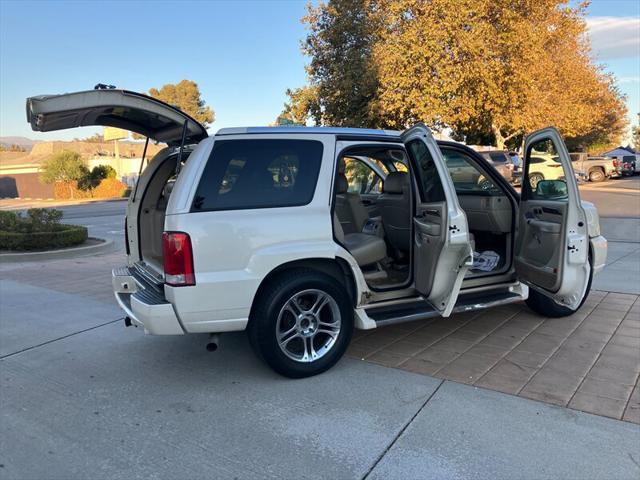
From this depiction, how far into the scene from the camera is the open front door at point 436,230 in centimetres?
397

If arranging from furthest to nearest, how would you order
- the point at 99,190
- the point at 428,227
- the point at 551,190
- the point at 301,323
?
the point at 99,190, the point at 551,190, the point at 428,227, the point at 301,323

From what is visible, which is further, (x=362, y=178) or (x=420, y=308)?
(x=362, y=178)

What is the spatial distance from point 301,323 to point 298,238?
684 mm

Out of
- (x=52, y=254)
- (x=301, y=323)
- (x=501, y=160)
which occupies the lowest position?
(x=52, y=254)

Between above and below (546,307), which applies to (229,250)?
above

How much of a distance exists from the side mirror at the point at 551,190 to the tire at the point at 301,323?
214 cm

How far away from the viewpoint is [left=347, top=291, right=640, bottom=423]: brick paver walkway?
142 inches

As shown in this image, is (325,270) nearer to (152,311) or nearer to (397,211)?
(152,311)

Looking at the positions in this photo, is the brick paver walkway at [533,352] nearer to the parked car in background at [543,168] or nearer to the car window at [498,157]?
the parked car in background at [543,168]

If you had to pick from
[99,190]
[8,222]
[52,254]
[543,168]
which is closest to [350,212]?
[543,168]

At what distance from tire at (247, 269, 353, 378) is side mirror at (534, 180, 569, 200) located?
84.2 inches

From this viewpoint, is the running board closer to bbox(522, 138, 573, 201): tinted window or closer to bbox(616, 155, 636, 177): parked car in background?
bbox(522, 138, 573, 201): tinted window

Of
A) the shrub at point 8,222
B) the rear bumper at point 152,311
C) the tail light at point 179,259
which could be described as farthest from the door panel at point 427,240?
the shrub at point 8,222

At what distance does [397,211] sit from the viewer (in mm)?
5301
